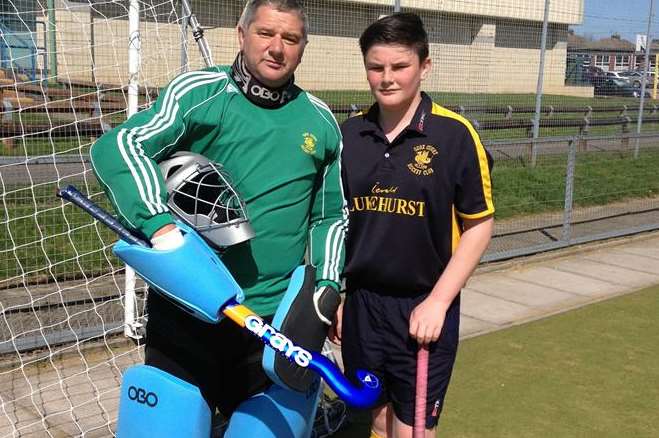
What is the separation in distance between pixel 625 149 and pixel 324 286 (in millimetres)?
10783

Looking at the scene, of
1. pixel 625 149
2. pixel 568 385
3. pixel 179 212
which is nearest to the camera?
pixel 179 212

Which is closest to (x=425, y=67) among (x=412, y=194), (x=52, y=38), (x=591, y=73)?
(x=412, y=194)

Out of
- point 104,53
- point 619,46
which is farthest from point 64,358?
point 619,46

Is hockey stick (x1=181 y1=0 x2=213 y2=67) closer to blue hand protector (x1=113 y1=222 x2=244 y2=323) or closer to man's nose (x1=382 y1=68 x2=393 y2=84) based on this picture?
man's nose (x1=382 y1=68 x2=393 y2=84)

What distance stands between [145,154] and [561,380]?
3.27 meters

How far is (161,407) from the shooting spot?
236 cm

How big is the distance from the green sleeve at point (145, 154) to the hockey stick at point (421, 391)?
1.00 metres

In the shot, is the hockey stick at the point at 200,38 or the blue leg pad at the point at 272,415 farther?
the hockey stick at the point at 200,38

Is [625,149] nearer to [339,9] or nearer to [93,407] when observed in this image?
[339,9]

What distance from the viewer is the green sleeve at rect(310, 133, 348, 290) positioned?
8.59ft

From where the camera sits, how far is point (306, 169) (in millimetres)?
2523

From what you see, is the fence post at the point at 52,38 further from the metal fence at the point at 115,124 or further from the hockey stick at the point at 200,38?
the hockey stick at the point at 200,38

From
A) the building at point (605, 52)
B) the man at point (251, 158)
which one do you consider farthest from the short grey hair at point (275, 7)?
the building at point (605, 52)

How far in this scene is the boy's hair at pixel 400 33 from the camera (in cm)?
254
